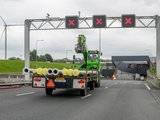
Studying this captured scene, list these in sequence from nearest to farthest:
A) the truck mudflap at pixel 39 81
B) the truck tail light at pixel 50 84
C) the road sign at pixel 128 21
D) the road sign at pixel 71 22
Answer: the truck tail light at pixel 50 84, the truck mudflap at pixel 39 81, the road sign at pixel 128 21, the road sign at pixel 71 22

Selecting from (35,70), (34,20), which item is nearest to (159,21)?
(34,20)

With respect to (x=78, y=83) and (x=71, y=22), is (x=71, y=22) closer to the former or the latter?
(x=71, y=22)

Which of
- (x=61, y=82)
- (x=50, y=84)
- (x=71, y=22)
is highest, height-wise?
(x=71, y=22)

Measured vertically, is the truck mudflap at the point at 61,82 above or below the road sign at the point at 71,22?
below

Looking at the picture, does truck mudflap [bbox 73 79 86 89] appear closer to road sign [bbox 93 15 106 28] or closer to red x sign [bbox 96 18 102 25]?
road sign [bbox 93 15 106 28]

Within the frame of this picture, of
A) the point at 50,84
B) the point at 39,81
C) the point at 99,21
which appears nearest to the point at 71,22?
the point at 99,21

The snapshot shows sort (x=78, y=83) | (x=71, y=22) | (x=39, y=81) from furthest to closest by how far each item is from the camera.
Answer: (x=71, y=22) < (x=39, y=81) < (x=78, y=83)

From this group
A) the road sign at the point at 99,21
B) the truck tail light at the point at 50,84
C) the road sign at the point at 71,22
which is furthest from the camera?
the road sign at the point at 71,22

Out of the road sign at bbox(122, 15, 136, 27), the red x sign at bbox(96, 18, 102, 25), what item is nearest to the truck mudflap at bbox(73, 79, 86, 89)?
the red x sign at bbox(96, 18, 102, 25)

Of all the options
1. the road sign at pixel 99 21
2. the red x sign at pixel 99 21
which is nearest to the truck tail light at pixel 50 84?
the road sign at pixel 99 21

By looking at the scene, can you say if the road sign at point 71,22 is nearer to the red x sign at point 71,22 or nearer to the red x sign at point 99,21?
the red x sign at point 71,22

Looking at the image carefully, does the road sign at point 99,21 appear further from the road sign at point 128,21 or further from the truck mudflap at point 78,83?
the truck mudflap at point 78,83

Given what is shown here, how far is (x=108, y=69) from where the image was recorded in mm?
79438

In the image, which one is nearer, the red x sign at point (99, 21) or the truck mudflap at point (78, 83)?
the truck mudflap at point (78, 83)
